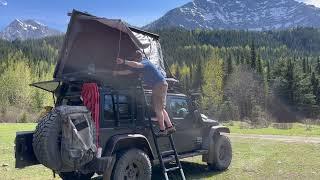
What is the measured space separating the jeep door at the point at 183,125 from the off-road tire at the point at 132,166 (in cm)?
192

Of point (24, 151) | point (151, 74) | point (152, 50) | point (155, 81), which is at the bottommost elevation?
point (24, 151)

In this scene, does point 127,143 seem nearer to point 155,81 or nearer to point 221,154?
point 155,81

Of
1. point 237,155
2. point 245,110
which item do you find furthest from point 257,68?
point 237,155

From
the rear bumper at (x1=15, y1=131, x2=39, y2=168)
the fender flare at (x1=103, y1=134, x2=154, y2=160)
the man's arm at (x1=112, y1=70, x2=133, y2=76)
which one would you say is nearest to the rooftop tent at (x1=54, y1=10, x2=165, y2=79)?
the man's arm at (x1=112, y1=70, x2=133, y2=76)

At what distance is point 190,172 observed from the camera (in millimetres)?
12492

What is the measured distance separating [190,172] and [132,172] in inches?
141

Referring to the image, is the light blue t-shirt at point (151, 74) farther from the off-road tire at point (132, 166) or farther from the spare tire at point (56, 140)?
the spare tire at point (56, 140)

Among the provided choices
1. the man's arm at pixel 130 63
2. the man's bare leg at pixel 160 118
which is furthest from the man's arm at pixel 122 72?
the man's bare leg at pixel 160 118

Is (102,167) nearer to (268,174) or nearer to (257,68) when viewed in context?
(268,174)

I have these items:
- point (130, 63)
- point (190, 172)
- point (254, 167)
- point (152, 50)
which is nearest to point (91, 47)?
point (130, 63)

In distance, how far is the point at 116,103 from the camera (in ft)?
30.9

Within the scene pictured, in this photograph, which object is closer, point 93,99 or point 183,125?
point 93,99

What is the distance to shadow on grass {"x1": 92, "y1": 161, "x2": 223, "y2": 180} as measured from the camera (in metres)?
11.7

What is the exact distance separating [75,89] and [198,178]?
4000 millimetres
